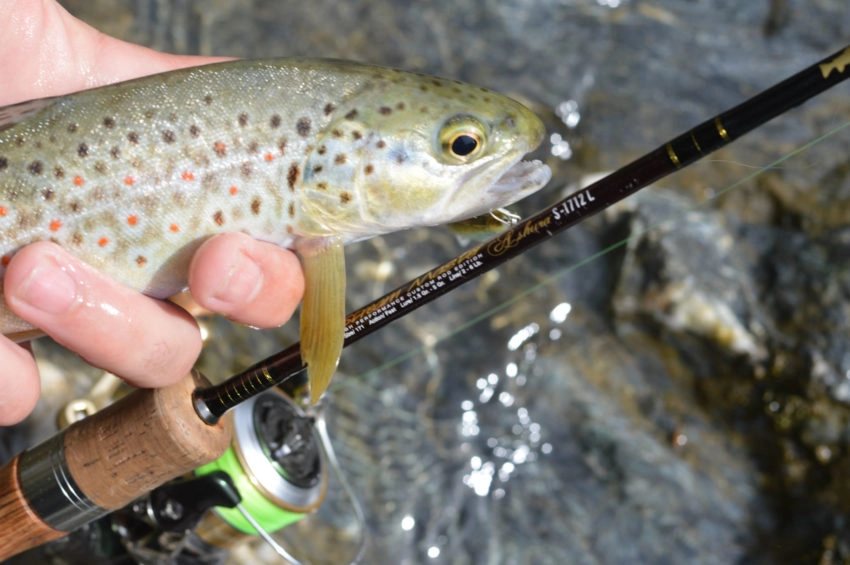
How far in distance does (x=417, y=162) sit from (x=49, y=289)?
0.83 meters

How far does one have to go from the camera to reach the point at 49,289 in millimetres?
1662

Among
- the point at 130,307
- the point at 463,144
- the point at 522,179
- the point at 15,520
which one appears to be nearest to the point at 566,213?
the point at 522,179

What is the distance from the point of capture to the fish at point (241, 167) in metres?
1.77

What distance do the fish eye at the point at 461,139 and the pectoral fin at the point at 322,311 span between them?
0.33 metres

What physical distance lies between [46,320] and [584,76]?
11.4 feet

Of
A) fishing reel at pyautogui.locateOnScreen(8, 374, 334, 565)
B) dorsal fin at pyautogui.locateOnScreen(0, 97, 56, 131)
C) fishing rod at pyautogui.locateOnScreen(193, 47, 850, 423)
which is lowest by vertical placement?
fishing reel at pyautogui.locateOnScreen(8, 374, 334, 565)

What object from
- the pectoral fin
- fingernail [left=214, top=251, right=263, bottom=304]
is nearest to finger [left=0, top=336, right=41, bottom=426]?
fingernail [left=214, top=251, right=263, bottom=304]

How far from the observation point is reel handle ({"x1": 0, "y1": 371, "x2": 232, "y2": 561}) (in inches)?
70.5

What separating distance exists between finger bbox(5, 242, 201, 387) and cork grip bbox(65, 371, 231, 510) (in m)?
0.07

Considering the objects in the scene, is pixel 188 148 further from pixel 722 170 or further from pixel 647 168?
pixel 722 170

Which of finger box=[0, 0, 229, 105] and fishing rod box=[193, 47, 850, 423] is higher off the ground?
finger box=[0, 0, 229, 105]

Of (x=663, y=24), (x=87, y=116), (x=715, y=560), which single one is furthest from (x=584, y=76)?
(x=87, y=116)

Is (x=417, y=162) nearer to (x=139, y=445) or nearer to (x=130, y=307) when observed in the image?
(x=130, y=307)

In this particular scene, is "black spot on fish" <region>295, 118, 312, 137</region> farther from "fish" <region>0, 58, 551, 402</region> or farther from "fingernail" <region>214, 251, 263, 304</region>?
"fingernail" <region>214, 251, 263, 304</region>
